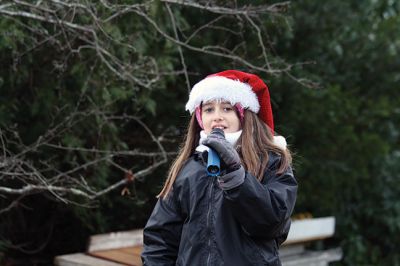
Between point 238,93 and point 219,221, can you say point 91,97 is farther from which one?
point 219,221

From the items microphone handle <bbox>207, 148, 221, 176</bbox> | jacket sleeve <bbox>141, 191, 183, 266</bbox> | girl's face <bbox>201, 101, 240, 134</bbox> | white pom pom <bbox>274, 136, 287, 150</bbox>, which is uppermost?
girl's face <bbox>201, 101, 240, 134</bbox>

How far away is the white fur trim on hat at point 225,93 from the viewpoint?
2932 millimetres

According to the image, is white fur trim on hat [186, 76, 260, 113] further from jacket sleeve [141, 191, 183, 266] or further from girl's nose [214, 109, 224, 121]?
jacket sleeve [141, 191, 183, 266]

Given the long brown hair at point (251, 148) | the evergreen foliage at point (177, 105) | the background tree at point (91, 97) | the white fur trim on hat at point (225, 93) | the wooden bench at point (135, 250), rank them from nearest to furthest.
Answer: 1. the long brown hair at point (251, 148)
2. the white fur trim on hat at point (225, 93)
3. the wooden bench at point (135, 250)
4. the background tree at point (91, 97)
5. the evergreen foliage at point (177, 105)

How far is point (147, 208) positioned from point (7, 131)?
1.50 meters

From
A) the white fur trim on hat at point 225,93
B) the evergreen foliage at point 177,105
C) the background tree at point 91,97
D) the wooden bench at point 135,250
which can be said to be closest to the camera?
the white fur trim on hat at point 225,93

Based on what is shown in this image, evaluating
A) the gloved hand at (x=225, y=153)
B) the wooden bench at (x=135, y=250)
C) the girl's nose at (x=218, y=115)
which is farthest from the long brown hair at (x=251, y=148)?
the wooden bench at (x=135, y=250)

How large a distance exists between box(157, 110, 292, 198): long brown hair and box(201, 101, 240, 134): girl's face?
5cm

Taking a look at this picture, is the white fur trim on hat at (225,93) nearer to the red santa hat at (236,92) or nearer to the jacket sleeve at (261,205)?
the red santa hat at (236,92)

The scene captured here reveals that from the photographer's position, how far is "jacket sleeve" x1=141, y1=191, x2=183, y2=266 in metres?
2.86

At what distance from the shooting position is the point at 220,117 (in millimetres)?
2887

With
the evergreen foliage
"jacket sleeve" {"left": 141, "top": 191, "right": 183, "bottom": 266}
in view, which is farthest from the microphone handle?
the evergreen foliage

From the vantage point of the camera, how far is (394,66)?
7215 mm

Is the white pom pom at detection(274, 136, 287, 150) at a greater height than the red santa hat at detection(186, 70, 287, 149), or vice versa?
the red santa hat at detection(186, 70, 287, 149)
